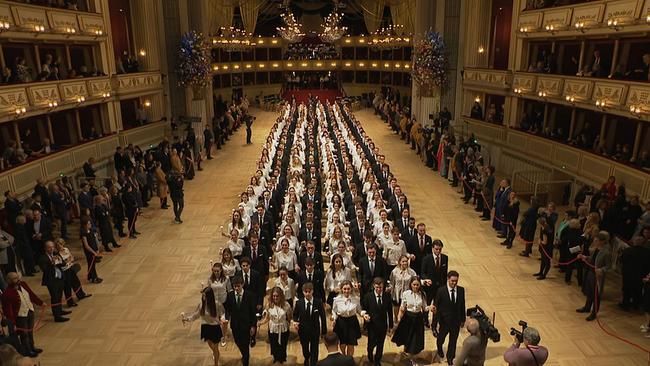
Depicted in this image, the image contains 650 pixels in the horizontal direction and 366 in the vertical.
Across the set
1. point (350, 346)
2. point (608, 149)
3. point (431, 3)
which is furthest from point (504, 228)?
point (431, 3)

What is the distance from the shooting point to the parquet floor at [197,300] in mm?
7262

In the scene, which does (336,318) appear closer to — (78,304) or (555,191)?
(78,304)

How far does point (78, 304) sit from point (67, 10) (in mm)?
10296

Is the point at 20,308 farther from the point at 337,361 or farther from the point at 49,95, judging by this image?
the point at 49,95

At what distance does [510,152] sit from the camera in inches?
687

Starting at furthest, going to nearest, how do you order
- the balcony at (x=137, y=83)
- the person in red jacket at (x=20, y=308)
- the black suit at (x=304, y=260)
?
the balcony at (x=137, y=83) → the black suit at (x=304, y=260) → the person in red jacket at (x=20, y=308)

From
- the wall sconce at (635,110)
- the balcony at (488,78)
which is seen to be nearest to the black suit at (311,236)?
the wall sconce at (635,110)

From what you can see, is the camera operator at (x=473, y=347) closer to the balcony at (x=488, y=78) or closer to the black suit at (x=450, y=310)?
the black suit at (x=450, y=310)

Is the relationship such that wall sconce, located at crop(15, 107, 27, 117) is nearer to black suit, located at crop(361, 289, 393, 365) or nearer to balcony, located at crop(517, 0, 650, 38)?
black suit, located at crop(361, 289, 393, 365)

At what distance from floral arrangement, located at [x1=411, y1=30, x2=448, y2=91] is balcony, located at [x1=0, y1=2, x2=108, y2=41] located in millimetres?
13344

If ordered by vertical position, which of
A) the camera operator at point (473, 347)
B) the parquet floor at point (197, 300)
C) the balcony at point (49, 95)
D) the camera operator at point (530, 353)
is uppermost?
the balcony at point (49, 95)

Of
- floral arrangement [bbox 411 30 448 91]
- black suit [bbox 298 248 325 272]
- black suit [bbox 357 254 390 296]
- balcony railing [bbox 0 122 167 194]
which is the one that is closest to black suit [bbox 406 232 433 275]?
black suit [bbox 357 254 390 296]

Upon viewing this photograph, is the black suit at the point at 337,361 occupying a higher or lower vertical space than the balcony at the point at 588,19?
lower

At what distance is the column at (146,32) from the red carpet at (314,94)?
1785 cm
